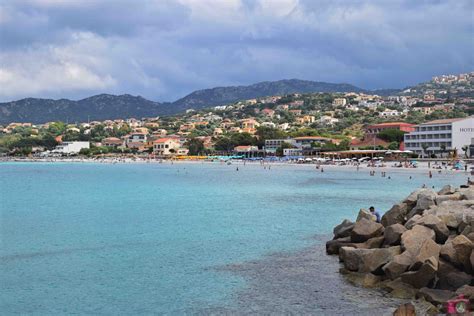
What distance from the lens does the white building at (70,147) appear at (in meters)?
161

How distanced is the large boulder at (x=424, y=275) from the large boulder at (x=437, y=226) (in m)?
1.93

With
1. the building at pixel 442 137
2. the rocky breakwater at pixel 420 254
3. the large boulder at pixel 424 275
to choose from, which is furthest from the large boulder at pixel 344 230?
the building at pixel 442 137

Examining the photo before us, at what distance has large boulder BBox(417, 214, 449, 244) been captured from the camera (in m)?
14.0

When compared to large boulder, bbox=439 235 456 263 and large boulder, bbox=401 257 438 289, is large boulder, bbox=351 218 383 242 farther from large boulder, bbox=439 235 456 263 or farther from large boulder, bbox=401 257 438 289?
large boulder, bbox=401 257 438 289

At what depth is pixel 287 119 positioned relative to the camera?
642 ft

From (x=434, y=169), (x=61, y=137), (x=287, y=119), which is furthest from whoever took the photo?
(x=287, y=119)

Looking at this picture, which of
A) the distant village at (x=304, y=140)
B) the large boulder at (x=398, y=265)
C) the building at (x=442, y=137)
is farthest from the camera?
the distant village at (x=304, y=140)

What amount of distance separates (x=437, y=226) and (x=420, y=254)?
189cm

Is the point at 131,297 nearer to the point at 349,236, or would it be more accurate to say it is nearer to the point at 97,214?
the point at 349,236

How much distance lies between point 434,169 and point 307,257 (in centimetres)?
5569

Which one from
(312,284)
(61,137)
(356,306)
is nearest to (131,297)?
(312,284)

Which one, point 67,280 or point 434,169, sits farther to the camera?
point 434,169

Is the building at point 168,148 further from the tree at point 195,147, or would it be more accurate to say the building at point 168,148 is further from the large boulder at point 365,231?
the large boulder at point 365,231

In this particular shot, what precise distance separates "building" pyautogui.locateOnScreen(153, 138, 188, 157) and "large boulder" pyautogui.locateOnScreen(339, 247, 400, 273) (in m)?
126
